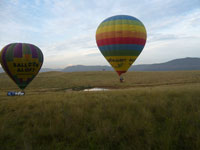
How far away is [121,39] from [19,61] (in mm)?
12715

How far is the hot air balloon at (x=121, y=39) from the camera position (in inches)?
680

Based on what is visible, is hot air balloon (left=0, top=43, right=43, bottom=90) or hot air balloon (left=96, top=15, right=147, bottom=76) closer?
hot air balloon (left=96, top=15, right=147, bottom=76)

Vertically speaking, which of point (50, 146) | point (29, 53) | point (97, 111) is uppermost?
point (29, 53)

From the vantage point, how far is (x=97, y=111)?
20.0 ft

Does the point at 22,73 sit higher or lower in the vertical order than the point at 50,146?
higher

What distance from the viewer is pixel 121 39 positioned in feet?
56.5

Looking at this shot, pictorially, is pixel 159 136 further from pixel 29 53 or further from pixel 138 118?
pixel 29 53

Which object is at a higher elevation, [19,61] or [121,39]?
[121,39]

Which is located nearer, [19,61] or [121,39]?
[121,39]

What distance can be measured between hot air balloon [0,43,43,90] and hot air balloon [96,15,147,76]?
30.1 ft

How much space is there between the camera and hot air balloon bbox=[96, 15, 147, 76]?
1728 centimetres

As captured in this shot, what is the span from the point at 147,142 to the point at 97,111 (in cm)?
274

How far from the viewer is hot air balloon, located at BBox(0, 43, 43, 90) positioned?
17594 mm

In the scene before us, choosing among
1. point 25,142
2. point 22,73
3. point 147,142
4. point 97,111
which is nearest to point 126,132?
point 147,142
